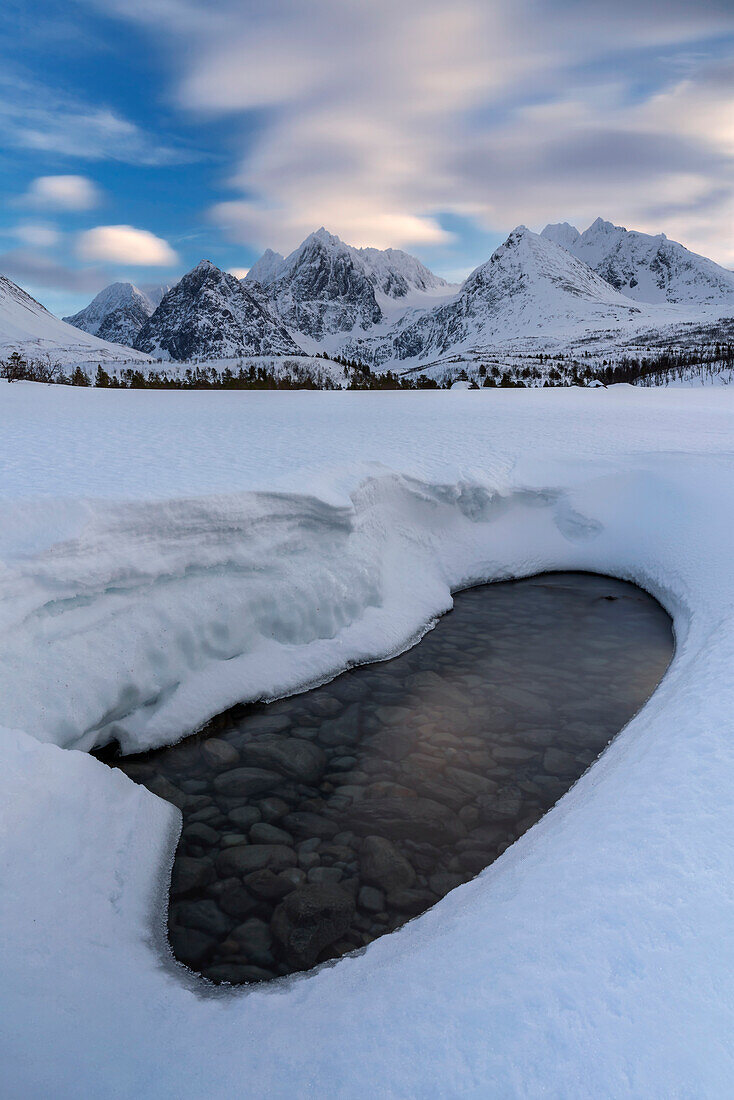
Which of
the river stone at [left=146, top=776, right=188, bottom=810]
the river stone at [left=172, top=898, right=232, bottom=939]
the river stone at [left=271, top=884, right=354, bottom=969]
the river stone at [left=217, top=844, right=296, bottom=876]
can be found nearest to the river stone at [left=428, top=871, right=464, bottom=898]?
the river stone at [left=271, top=884, right=354, bottom=969]

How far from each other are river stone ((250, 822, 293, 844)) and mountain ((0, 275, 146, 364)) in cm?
5175

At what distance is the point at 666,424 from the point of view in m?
10.7

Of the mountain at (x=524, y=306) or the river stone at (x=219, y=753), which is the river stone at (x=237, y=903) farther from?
the mountain at (x=524, y=306)

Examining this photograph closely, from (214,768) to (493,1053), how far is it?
A: 2672 millimetres

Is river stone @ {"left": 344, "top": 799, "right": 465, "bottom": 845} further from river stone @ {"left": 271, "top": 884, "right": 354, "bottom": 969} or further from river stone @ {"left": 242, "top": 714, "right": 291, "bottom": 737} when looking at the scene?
river stone @ {"left": 242, "top": 714, "right": 291, "bottom": 737}

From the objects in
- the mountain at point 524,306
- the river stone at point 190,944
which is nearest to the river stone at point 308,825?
the river stone at point 190,944

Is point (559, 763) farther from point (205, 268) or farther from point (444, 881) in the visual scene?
point (205, 268)

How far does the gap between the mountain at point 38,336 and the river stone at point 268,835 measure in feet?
170

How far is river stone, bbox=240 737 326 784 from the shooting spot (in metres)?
3.96

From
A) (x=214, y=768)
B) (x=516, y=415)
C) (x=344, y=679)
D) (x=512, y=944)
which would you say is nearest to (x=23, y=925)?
(x=214, y=768)

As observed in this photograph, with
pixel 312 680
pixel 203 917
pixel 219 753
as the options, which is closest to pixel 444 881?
pixel 203 917

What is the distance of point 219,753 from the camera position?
4.11 meters

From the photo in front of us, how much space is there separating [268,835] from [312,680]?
63.4 inches

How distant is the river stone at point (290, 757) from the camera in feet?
13.0
